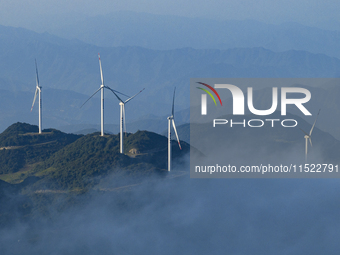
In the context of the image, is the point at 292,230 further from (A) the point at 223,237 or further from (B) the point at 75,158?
(B) the point at 75,158

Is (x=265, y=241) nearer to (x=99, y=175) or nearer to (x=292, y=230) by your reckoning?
(x=292, y=230)

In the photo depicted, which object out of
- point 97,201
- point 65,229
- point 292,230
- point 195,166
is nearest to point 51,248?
point 65,229

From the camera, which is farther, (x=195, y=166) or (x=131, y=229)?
(x=195, y=166)

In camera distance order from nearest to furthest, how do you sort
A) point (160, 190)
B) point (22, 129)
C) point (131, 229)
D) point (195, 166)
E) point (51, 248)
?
1. point (51, 248)
2. point (131, 229)
3. point (160, 190)
4. point (195, 166)
5. point (22, 129)

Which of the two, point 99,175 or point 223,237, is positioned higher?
point 99,175

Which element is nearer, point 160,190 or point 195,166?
point 160,190

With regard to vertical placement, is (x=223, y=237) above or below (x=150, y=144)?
below

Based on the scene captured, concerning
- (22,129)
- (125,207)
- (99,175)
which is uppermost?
(22,129)

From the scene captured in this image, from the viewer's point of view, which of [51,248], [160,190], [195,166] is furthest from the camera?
[195,166]

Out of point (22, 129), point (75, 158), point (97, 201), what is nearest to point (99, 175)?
point (97, 201)
